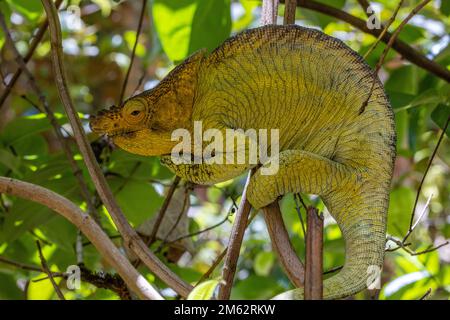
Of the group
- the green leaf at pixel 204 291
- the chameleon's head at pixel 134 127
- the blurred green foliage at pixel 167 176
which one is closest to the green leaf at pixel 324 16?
the blurred green foliage at pixel 167 176

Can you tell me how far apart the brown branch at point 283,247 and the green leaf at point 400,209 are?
1.10m

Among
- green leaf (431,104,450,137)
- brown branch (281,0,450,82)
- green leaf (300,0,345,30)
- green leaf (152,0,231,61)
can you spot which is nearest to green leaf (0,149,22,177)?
green leaf (152,0,231,61)

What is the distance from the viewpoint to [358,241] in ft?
5.43

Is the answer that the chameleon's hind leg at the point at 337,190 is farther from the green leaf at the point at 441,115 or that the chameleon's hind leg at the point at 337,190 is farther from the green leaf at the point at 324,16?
the green leaf at the point at 324,16

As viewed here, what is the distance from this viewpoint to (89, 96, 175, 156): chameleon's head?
1.84 m

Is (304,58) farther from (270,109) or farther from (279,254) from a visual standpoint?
(279,254)

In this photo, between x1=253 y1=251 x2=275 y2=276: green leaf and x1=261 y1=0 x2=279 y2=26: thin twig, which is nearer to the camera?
x1=261 y1=0 x2=279 y2=26: thin twig

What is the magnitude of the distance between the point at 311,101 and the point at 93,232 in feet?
2.01

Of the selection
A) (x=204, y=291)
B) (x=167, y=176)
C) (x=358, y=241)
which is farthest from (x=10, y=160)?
(x=204, y=291)

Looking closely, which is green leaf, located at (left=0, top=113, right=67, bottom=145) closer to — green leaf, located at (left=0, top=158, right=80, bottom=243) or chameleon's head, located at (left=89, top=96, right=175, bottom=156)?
green leaf, located at (left=0, top=158, right=80, bottom=243)

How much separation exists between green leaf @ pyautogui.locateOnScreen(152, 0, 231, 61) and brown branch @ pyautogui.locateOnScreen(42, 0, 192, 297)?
2.68 feet

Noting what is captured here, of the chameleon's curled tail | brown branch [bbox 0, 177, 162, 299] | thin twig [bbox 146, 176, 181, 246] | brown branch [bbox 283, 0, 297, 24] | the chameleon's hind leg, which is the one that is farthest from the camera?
thin twig [bbox 146, 176, 181, 246]

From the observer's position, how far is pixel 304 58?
183cm
